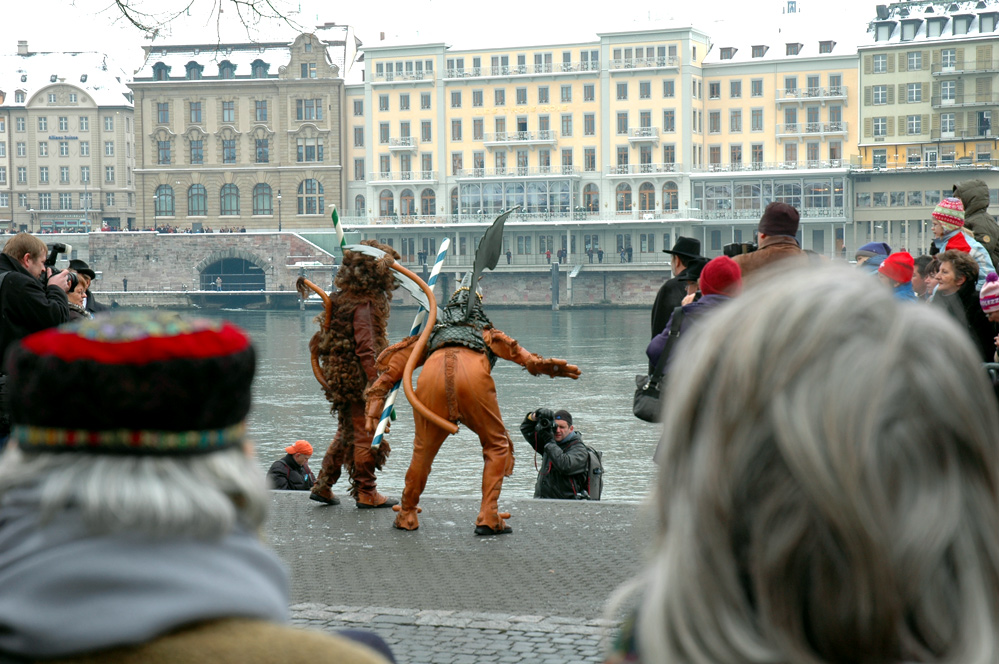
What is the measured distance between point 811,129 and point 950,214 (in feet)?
189

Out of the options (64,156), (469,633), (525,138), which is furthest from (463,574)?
(64,156)

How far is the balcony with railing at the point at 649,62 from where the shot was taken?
62438 millimetres

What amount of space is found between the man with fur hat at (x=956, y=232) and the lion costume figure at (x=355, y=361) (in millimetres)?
3216

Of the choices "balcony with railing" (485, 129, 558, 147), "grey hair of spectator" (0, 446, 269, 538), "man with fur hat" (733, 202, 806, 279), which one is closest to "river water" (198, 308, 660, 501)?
"man with fur hat" (733, 202, 806, 279)

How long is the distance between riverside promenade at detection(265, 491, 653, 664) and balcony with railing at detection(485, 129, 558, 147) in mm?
57513

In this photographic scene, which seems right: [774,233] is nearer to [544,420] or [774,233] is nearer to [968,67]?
[544,420]

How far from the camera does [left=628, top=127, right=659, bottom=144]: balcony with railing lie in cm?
6269

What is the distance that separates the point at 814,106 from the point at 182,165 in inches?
1373

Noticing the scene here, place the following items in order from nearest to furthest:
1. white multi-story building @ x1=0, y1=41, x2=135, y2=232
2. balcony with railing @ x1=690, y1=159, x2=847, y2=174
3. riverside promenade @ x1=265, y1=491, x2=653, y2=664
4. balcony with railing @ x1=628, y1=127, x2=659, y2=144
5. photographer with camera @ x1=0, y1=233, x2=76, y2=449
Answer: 1. riverside promenade @ x1=265, y1=491, x2=653, y2=664
2. photographer with camera @ x1=0, y1=233, x2=76, y2=449
3. balcony with railing @ x1=690, y1=159, x2=847, y2=174
4. balcony with railing @ x1=628, y1=127, x2=659, y2=144
5. white multi-story building @ x1=0, y1=41, x2=135, y2=232

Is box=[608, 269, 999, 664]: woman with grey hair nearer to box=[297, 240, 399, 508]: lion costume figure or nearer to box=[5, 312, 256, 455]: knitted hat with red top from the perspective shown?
box=[5, 312, 256, 455]: knitted hat with red top

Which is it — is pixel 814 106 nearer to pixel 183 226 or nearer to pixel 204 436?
pixel 183 226

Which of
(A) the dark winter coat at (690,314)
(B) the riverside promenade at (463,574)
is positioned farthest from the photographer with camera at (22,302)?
(A) the dark winter coat at (690,314)

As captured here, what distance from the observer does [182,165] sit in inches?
2859

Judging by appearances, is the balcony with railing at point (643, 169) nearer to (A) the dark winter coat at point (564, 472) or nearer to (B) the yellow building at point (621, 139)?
(B) the yellow building at point (621, 139)
